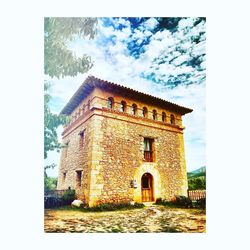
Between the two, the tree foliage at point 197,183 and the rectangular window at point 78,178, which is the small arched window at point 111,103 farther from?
the tree foliage at point 197,183

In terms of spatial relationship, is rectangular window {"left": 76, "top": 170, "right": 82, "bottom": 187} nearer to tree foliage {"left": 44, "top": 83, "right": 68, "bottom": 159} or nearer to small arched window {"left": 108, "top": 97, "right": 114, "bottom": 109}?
tree foliage {"left": 44, "top": 83, "right": 68, "bottom": 159}

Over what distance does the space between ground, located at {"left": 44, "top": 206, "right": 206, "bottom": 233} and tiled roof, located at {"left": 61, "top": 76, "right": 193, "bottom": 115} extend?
1945mm

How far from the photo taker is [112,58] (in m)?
4.82

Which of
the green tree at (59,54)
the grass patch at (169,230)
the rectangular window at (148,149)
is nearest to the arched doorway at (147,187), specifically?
the rectangular window at (148,149)

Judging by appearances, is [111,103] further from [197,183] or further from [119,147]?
[197,183]

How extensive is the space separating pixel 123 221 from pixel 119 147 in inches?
58.3

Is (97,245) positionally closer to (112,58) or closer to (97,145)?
(97,145)

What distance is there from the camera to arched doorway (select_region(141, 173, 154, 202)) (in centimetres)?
533

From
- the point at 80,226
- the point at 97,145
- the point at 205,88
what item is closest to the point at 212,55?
the point at 205,88

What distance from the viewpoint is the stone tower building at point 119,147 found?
501 cm

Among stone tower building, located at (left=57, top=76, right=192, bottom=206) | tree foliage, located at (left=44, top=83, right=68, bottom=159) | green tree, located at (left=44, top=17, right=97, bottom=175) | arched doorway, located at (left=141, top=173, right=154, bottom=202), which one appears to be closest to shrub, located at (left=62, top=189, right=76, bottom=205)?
stone tower building, located at (left=57, top=76, right=192, bottom=206)

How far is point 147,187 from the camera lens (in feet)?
17.8

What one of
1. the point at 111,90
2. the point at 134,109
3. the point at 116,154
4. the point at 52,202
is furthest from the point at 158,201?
the point at 111,90

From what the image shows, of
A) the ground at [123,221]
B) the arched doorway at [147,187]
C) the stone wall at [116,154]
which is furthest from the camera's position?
the arched doorway at [147,187]
